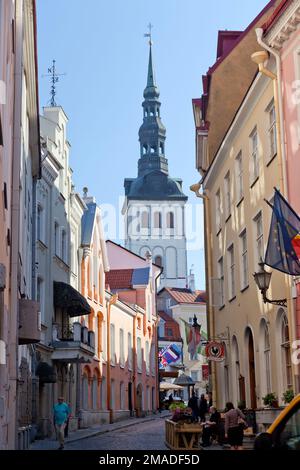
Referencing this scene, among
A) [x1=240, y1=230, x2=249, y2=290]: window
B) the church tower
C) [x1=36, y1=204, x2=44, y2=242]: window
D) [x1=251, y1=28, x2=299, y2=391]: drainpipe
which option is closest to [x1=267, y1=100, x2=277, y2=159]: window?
[x1=251, y1=28, x2=299, y2=391]: drainpipe

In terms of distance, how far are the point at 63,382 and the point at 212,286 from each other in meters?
8.41

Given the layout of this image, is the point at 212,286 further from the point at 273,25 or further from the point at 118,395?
the point at 118,395

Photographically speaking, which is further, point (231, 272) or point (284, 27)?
point (231, 272)

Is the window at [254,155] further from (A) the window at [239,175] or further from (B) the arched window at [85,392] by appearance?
(B) the arched window at [85,392]

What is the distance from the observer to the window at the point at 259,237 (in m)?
20.2

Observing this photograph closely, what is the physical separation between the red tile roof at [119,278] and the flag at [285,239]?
134 feet

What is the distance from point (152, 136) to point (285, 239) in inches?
4334

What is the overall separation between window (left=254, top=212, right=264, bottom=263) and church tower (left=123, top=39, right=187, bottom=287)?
99.8 m

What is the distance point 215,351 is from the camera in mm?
22625

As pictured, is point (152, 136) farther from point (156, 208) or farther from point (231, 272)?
point (231, 272)

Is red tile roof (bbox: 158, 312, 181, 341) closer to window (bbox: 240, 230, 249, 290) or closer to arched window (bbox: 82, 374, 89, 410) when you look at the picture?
arched window (bbox: 82, 374, 89, 410)

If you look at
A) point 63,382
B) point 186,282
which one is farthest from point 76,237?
point 186,282

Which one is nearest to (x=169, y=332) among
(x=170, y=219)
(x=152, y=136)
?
(x=170, y=219)
